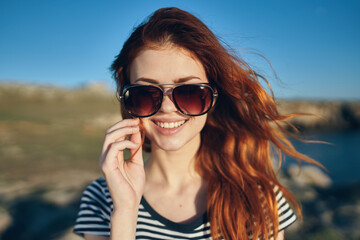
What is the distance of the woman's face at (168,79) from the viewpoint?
1.61m

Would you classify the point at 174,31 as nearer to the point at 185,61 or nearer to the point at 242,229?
the point at 185,61

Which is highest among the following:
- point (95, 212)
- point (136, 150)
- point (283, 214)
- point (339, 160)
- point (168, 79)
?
point (168, 79)

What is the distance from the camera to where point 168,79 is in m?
1.62

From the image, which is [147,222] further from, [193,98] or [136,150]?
[193,98]

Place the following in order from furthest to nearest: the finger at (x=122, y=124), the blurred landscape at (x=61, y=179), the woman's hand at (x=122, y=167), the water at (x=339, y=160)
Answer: the water at (x=339, y=160) → the blurred landscape at (x=61, y=179) → the finger at (x=122, y=124) → the woman's hand at (x=122, y=167)

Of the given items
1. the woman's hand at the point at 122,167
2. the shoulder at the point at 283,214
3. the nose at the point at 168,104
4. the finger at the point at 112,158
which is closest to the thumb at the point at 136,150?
the woman's hand at the point at 122,167

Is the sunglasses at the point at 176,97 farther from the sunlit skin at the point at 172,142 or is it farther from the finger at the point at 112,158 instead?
the finger at the point at 112,158

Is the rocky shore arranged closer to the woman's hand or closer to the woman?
the woman

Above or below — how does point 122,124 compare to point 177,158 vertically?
above

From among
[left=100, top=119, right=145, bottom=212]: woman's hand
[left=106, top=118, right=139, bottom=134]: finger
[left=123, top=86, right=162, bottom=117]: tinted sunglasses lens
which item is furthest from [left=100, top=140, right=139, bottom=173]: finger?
[left=123, top=86, right=162, bottom=117]: tinted sunglasses lens

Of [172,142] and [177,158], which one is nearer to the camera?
[172,142]

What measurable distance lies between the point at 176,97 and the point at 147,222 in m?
0.93

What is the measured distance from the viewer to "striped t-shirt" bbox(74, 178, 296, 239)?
1.61m

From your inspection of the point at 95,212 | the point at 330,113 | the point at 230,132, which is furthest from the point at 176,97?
the point at 330,113
